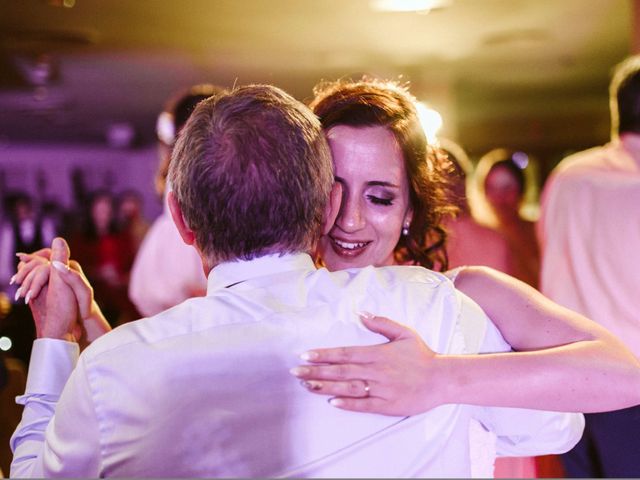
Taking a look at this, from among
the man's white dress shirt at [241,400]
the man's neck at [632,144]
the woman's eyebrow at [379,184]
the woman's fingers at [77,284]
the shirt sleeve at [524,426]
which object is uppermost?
the man's neck at [632,144]

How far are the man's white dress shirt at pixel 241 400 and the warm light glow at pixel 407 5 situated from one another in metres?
4.53

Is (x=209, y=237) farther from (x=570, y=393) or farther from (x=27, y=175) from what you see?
(x=27, y=175)

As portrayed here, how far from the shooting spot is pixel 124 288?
5617 millimetres

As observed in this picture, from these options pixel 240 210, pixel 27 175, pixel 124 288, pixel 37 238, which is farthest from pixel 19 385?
pixel 27 175

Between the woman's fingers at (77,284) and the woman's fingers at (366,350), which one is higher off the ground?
the woman's fingers at (77,284)

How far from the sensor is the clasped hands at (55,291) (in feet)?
4.39

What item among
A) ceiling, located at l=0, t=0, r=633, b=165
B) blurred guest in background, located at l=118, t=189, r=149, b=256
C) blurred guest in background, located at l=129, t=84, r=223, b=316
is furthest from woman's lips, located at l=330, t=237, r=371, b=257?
blurred guest in background, located at l=118, t=189, r=149, b=256

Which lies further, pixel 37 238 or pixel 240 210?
pixel 37 238

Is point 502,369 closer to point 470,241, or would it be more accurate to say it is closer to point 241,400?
point 241,400

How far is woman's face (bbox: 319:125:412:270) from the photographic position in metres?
1.56

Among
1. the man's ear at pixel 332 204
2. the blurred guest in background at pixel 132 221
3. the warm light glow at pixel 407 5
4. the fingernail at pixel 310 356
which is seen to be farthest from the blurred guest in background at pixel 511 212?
the blurred guest in background at pixel 132 221

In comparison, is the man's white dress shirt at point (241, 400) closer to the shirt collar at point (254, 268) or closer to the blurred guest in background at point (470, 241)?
the shirt collar at point (254, 268)

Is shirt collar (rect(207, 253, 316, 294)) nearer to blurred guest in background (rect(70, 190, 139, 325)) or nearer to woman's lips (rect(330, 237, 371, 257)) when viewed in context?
woman's lips (rect(330, 237, 371, 257))

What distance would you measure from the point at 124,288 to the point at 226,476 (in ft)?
15.7
